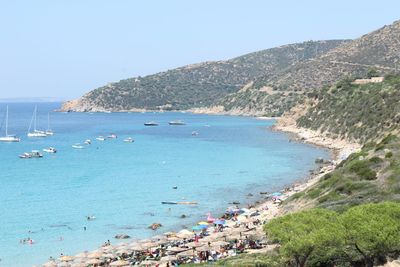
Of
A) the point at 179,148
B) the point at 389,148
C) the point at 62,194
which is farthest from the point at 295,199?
the point at 179,148

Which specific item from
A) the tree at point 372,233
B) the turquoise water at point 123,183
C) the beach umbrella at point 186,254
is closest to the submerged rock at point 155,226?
the turquoise water at point 123,183

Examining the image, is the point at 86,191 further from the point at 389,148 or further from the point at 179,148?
the point at 179,148

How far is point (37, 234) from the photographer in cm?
4338

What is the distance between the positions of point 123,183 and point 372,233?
4914cm

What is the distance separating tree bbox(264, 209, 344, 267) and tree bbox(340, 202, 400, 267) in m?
0.51

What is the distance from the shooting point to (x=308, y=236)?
22703 mm

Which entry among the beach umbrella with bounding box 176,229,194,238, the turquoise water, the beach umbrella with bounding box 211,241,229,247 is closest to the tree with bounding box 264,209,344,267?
the beach umbrella with bounding box 211,241,229,247

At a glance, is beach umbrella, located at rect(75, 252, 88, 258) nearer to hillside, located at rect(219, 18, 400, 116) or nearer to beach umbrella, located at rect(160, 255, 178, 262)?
beach umbrella, located at rect(160, 255, 178, 262)

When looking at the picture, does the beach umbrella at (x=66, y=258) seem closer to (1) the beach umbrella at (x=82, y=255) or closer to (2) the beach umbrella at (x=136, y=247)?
(1) the beach umbrella at (x=82, y=255)

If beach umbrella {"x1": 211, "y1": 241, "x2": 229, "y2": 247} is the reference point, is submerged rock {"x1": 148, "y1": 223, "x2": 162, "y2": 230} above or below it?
below

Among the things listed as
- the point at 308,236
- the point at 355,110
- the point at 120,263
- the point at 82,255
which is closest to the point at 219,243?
the point at 120,263

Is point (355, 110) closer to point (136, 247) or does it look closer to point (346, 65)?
point (136, 247)

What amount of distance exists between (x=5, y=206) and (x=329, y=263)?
39.4m

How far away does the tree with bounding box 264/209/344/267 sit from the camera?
22359mm
